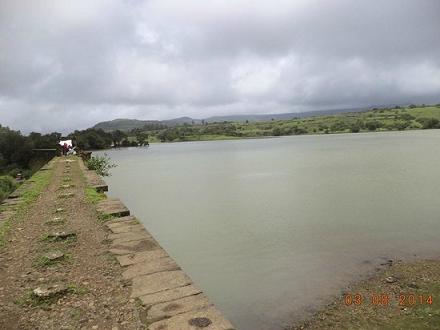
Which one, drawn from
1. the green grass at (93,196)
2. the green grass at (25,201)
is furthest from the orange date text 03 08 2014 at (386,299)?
the green grass at (25,201)

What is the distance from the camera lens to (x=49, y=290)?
526 cm

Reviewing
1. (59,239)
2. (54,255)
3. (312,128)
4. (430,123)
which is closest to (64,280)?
(54,255)

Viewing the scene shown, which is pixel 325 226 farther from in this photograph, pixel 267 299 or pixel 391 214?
pixel 267 299

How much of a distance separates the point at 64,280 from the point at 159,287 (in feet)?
4.93

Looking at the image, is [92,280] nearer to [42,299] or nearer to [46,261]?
[42,299]

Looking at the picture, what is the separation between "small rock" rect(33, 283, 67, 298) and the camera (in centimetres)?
515

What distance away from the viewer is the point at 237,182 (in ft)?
115

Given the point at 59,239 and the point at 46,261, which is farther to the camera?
the point at 59,239

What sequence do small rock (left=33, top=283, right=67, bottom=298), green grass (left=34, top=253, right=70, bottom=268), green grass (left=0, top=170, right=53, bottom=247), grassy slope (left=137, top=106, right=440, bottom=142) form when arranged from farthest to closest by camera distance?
grassy slope (left=137, top=106, right=440, bottom=142) → green grass (left=0, top=170, right=53, bottom=247) → green grass (left=34, top=253, right=70, bottom=268) → small rock (left=33, top=283, right=67, bottom=298)

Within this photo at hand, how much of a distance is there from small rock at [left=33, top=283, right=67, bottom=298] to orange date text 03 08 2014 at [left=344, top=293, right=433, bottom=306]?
22.8ft

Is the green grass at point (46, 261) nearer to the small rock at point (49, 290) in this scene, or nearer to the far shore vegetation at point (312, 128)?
the small rock at point (49, 290)

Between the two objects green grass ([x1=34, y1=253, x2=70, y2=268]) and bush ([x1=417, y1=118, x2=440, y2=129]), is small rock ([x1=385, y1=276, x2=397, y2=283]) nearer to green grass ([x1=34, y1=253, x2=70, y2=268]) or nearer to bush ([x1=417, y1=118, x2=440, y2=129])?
green grass ([x1=34, y1=253, x2=70, y2=268])

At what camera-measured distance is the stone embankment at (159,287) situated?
14.4 ft

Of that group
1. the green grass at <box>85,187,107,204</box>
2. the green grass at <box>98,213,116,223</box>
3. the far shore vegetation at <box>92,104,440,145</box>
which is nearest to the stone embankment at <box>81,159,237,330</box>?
the green grass at <box>98,213,116,223</box>
